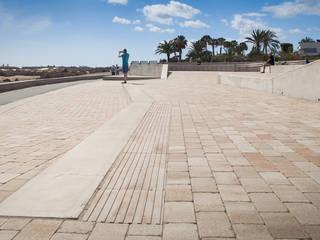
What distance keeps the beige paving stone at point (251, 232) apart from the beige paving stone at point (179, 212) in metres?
0.39

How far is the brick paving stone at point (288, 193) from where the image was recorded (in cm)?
255

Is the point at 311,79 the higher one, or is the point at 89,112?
the point at 311,79

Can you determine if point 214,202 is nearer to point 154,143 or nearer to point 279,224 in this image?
point 279,224

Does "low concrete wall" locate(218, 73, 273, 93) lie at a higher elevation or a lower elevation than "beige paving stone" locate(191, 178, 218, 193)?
higher

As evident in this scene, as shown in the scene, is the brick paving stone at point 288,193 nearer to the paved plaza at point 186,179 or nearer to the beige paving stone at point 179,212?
the paved plaza at point 186,179

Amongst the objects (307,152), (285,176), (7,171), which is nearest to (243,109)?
(307,152)

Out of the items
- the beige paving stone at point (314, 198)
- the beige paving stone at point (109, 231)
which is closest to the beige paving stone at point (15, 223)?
the beige paving stone at point (109, 231)

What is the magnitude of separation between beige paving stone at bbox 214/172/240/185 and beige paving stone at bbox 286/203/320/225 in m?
0.65

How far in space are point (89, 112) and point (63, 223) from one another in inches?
236

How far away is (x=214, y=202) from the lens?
98.5 inches

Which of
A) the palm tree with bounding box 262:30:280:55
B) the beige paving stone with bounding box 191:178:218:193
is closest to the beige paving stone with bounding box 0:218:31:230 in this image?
the beige paving stone with bounding box 191:178:218:193

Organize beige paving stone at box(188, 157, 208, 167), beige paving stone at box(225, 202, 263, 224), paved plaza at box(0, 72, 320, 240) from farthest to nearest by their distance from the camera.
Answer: beige paving stone at box(188, 157, 208, 167) < beige paving stone at box(225, 202, 263, 224) < paved plaza at box(0, 72, 320, 240)

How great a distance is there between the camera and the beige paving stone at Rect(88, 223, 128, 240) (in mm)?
1963

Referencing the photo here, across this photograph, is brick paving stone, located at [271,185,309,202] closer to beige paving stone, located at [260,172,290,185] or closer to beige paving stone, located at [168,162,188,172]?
beige paving stone, located at [260,172,290,185]
